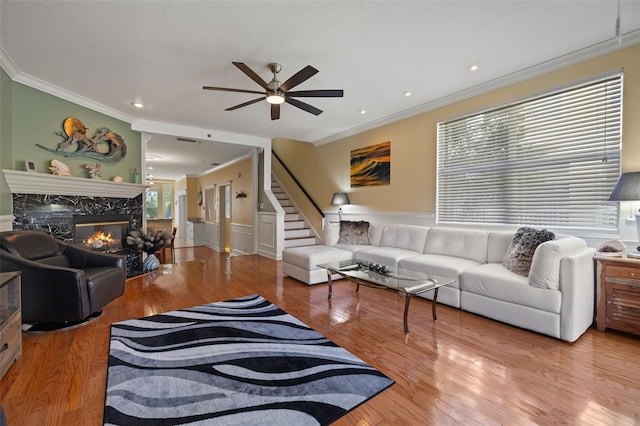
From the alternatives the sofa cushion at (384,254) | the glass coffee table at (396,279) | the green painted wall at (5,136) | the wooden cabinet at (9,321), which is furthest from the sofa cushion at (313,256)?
the green painted wall at (5,136)

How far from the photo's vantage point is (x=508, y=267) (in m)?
2.93

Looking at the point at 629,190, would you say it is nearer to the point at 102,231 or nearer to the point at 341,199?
the point at 341,199

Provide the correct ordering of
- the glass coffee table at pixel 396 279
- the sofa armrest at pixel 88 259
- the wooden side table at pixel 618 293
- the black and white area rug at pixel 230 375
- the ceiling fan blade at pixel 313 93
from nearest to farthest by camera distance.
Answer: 1. the black and white area rug at pixel 230 375
2. the wooden side table at pixel 618 293
3. the glass coffee table at pixel 396 279
4. the ceiling fan blade at pixel 313 93
5. the sofa armrest at pixel 88 259

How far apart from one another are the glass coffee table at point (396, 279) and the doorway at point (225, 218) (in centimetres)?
571

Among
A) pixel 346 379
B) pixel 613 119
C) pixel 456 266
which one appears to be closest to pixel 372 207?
pixel 456 266

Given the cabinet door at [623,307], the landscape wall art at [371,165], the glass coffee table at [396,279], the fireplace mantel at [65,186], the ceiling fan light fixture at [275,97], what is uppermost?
the ceiling fan light fixture at [275,97]

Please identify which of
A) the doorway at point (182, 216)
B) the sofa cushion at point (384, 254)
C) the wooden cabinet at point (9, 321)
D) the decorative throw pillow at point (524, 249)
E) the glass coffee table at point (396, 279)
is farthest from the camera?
the doorway at point (182, 216)

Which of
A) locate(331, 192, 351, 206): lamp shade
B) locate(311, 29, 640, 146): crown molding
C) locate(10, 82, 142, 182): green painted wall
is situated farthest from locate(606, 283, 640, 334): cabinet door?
locate(10, 82, 142, 182): green painted wall

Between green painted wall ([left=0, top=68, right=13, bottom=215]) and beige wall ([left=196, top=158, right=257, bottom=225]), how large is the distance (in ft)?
13.2

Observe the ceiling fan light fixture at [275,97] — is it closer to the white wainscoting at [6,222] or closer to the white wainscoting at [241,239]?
the white wainscoting at [6,222]

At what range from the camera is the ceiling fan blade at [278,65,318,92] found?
252 cm

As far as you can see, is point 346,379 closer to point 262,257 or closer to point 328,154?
point 262,257

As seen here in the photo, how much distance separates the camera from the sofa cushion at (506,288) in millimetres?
2406

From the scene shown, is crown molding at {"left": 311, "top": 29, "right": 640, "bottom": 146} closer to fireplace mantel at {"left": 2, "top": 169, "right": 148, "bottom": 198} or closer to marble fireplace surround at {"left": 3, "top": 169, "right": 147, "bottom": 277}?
fireplace mantel at {"left": 2, "top": 169, "right": 148, "bottom": 198}
